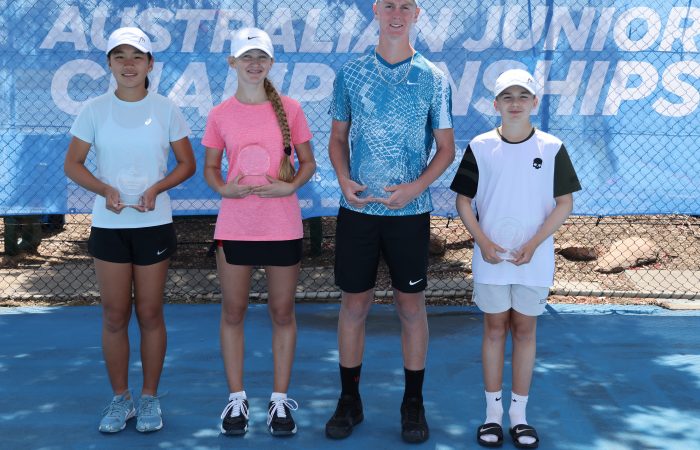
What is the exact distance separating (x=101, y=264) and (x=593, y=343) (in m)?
3.09

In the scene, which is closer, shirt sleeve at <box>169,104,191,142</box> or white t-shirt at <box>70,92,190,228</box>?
white t-shirt at <box>70,92,190,228</box>

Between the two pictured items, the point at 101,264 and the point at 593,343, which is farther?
the point at 593,343

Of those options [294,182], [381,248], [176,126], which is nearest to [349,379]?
[381,248]

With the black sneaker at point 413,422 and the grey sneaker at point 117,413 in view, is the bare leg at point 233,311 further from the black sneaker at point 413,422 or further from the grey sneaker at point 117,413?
the black sneaker at point 413,422

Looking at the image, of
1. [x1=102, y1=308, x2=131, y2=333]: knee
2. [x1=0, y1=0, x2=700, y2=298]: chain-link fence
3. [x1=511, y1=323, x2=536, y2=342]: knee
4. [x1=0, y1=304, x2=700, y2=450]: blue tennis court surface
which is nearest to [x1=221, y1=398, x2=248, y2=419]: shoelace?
[x1=0, y1=304, x2=700, y2=450]: blue tennis court surface

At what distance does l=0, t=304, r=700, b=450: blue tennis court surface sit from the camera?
4.00 metres

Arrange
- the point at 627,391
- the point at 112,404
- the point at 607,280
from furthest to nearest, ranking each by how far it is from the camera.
→ the point at 607,280
the point at 627,391
the point at 112,404

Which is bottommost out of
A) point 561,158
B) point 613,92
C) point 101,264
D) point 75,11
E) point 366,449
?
point 366,449

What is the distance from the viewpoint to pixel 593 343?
536cm

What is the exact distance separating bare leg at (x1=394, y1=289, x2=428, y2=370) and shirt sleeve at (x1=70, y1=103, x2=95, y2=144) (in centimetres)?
158

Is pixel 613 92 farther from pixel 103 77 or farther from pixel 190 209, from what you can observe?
pixel 103 77

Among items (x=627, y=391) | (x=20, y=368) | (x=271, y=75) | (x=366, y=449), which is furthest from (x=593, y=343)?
(x=20, y=368)

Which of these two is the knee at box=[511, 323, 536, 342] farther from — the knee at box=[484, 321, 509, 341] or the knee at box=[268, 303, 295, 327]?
the knee at box=[268, 303, 295, 327]

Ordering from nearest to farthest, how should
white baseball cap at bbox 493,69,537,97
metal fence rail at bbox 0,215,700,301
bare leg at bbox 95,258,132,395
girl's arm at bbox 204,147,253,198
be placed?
white baseball cap at bbox 493,69,537,97, girl's arm at bbox 204,147,253,198, bare leg at bbox 95,258,132,395, metal fence rail at bbox 0,215,700,301
